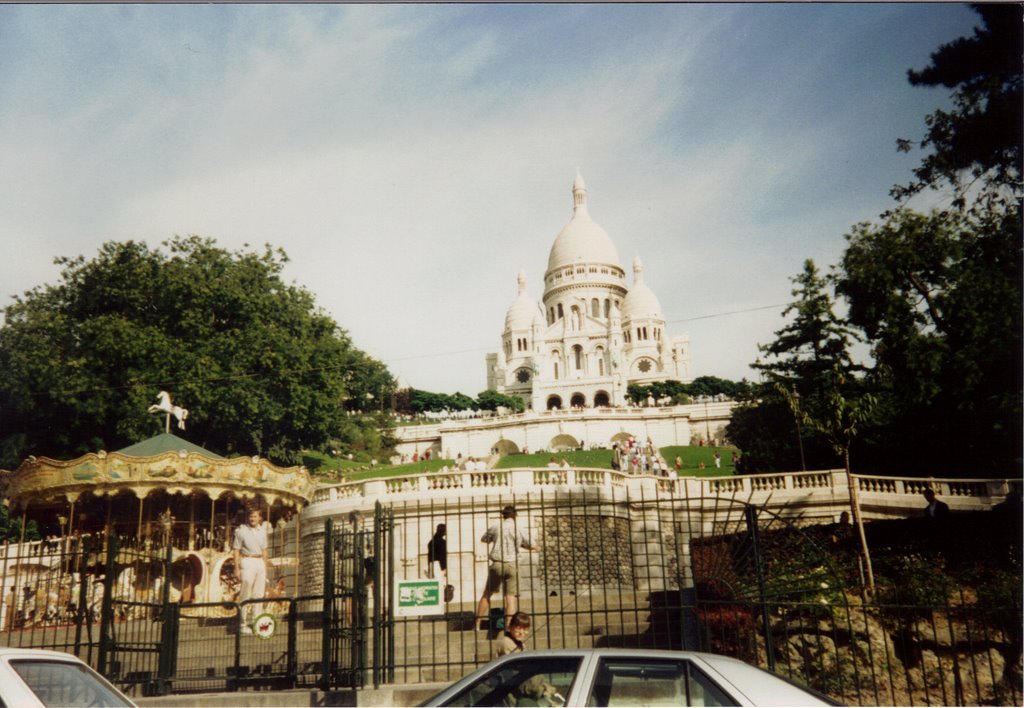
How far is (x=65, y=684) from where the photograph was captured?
4543 millimetres

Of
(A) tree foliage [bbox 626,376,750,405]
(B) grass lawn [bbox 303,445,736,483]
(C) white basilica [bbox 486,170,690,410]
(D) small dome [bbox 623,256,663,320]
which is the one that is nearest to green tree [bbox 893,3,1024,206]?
(B) grass lawn [bbox 303,445,736,483]

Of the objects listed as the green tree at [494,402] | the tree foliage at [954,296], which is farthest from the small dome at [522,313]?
the tree foliage at [954,296]

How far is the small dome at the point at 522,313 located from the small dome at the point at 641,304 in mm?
9853

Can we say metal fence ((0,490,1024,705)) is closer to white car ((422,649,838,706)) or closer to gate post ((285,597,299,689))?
gate post ((285,597,299,689))

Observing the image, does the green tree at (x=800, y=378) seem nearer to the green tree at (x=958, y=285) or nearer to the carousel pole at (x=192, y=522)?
the green tree at (x=958, y=285)

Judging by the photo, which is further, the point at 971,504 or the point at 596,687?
the point at 971,504

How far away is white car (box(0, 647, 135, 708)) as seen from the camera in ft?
13.4

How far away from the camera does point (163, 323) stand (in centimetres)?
3000

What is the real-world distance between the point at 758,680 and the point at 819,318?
26.1 meters

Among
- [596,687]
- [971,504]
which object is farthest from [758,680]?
[971,504]

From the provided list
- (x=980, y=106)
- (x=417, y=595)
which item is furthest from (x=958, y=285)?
(x=417, y=595)

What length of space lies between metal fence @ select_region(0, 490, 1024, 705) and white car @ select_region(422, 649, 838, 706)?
2.18 metres

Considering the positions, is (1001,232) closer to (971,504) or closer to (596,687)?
(971,504)

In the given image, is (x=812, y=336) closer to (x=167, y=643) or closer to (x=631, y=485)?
(x=631, y=485)
